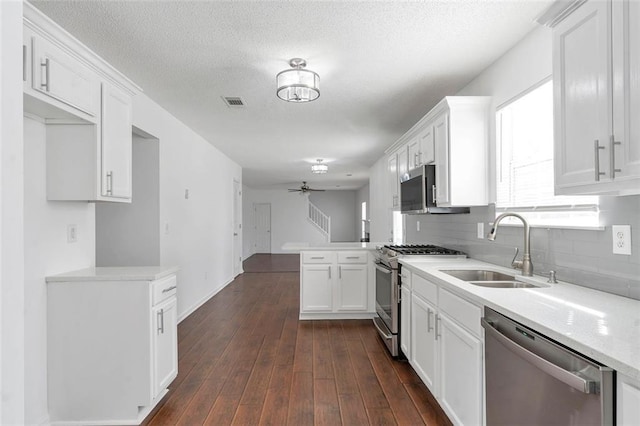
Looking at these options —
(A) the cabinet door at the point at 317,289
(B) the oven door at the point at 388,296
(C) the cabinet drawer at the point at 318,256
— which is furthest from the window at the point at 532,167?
(A) the cabinet door at the point at 317,289

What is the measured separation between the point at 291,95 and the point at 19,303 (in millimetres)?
2538

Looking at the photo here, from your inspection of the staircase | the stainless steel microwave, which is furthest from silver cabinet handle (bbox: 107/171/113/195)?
the staircase

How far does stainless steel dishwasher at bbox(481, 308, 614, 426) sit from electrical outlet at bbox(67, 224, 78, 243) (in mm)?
2663

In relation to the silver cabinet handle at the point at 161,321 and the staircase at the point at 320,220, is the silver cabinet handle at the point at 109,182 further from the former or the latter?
the staircase at the point at 320,220

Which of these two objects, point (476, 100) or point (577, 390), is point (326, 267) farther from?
point (577, 390)

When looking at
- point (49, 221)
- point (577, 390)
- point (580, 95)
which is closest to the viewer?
point (577, 390)

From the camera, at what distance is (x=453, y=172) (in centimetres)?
277

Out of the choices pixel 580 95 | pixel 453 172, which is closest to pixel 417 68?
pixel 453 172

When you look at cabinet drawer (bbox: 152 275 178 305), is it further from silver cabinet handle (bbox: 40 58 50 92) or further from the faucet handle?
the faucet handle

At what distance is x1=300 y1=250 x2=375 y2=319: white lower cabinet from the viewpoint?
14.4 feet

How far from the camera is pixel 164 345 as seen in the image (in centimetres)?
246

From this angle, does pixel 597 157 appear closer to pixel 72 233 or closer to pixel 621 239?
pixel 621 239

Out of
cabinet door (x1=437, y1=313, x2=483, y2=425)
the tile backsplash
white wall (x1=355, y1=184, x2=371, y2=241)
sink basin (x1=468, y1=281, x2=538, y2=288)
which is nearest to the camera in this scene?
the tile backsplash

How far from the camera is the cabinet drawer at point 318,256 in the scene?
4.39 metres
